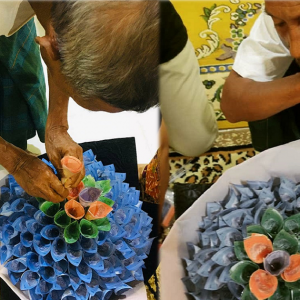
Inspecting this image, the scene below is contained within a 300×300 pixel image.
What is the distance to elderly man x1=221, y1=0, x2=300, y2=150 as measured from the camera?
0.46 meters

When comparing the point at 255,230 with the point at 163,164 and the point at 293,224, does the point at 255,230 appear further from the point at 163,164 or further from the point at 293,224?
the point at 163,164

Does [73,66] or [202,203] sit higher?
[73,66]

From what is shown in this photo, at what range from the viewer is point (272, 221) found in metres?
0.40

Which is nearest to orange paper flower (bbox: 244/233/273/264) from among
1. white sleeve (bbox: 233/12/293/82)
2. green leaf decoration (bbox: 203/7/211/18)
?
white sleeve (bbox: 233/12/293/82)

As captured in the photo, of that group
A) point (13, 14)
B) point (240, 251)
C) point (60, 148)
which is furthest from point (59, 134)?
point (240, 251)

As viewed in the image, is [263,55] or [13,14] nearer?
[13,14]

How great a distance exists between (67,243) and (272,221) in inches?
9.3

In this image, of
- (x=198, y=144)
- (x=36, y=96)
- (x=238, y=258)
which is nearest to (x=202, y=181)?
(x=198, y=144)

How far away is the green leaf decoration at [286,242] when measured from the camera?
37 cm

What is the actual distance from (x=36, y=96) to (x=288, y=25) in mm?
325

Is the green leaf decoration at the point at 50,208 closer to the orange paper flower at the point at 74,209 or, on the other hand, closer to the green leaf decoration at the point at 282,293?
the orange paper flower at the point at 74,209

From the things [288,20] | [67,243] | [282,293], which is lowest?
[282,293]

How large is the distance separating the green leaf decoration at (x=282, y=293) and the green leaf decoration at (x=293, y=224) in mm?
62

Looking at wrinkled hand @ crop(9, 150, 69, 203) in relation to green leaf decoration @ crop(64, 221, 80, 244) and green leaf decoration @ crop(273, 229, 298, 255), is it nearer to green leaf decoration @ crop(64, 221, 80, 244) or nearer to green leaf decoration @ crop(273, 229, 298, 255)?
green leaf decoration @ crop(64, 221, 80, 244)
